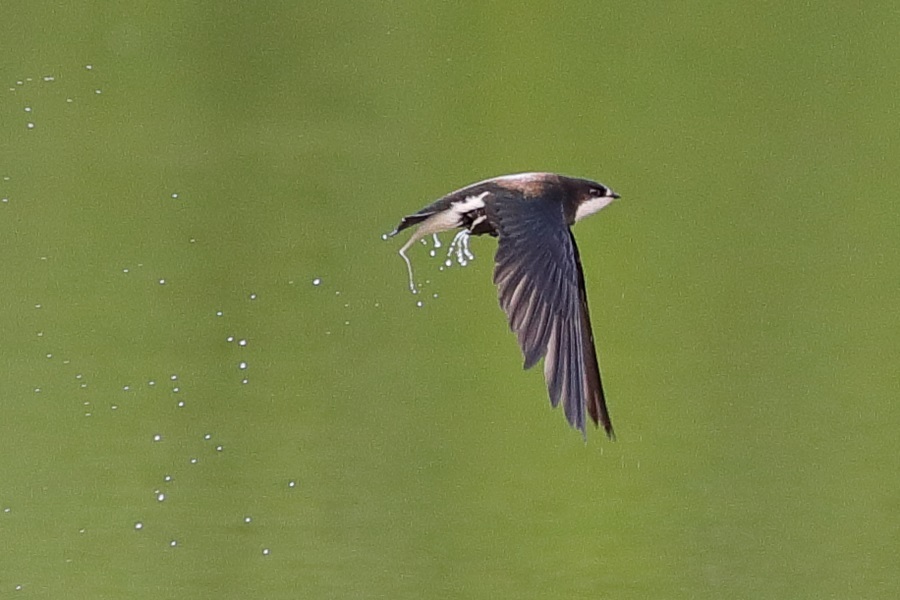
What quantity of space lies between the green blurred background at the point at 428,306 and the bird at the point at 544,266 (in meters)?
0.73

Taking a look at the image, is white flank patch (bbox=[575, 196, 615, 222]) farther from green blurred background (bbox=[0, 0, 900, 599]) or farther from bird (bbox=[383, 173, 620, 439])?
green blurred background (bbox=[0, 0, 900, 599])

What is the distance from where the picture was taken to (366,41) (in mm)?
3910

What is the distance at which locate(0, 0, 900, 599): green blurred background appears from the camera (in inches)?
107

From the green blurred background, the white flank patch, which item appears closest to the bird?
the white flank patch

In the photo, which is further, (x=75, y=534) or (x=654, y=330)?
(x=654, y=330)

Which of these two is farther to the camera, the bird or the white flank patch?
the white flank patch

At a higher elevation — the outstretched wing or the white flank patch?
the white flank patch

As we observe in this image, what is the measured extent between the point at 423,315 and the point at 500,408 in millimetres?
316

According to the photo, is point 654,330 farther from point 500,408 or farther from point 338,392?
point 338,392

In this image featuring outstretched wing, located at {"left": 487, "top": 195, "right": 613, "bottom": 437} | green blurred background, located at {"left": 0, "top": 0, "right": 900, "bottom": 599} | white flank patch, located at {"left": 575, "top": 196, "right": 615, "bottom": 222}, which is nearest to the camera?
outstretched wing, located at {"left": 487, "top": 195, "right": 613, "bottom": 437}

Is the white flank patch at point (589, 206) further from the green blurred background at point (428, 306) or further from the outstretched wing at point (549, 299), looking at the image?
the green blurred background at point (428, 306)

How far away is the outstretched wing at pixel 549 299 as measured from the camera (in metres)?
1.71

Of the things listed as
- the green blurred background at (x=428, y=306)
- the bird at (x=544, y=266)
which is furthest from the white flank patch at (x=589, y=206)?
the green blurred background at (x=428, y=306)

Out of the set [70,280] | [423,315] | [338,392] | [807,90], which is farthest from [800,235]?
[70,280]
